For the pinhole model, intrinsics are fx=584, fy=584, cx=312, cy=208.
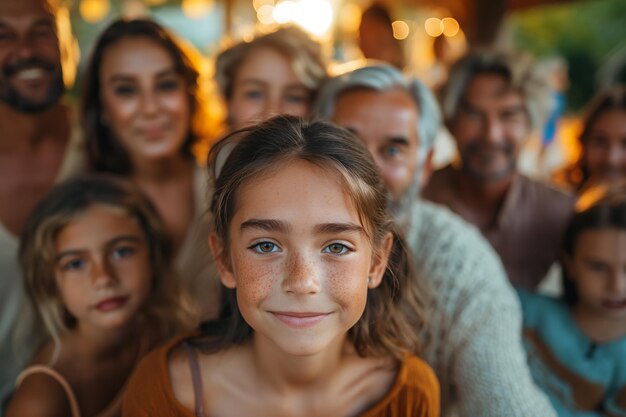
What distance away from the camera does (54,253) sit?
5.66 ft

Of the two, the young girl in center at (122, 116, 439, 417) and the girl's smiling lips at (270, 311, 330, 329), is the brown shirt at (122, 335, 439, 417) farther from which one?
the girl's smiling lips at (270, 311, 330, 329)

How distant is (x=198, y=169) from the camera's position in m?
2.45

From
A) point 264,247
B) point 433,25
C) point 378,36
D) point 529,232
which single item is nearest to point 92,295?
point 264,247

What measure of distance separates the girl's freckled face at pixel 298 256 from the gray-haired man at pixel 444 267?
461 millimetres

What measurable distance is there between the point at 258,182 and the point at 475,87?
1.84 m

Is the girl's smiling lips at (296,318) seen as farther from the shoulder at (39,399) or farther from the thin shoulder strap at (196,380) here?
the shoulder at (39,399)

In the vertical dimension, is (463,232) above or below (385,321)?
above

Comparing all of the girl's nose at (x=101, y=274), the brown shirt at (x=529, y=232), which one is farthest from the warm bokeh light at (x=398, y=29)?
the girl's nose at (x=101, y=274)

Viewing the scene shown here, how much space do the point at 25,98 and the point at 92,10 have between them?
12.4 ft

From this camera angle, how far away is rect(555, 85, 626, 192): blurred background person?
2.80 meters

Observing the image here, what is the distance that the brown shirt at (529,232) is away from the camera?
2658 millimetres

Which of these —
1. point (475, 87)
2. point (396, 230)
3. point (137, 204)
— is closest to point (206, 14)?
point (475, 87)

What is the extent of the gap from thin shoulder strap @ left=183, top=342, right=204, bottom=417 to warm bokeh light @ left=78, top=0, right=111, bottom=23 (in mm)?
4458

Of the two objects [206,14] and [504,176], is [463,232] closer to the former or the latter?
[504,176]
